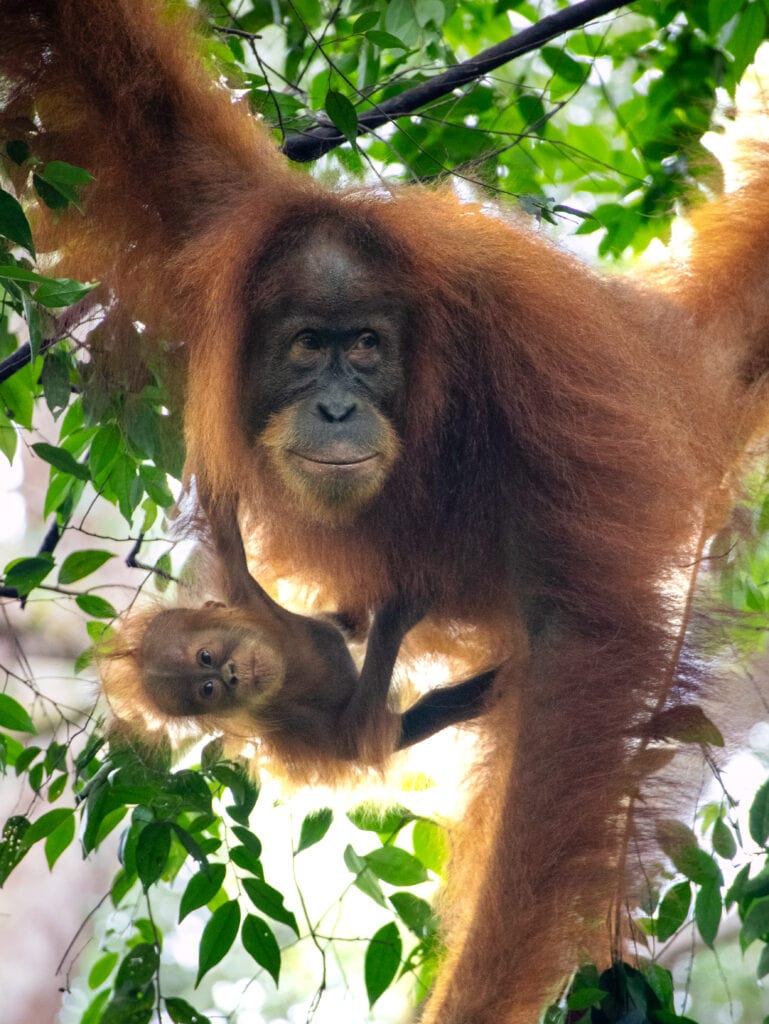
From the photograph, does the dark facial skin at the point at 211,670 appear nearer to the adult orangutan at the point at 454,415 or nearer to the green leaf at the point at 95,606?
the green leaf at the point at 95,606

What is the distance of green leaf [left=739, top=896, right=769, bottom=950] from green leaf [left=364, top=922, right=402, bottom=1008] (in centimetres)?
84

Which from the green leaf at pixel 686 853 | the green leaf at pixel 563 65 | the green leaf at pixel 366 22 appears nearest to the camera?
the green leaf at pixel 686 853

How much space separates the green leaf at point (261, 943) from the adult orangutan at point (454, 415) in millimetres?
373

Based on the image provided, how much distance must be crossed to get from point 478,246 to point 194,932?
431 cm

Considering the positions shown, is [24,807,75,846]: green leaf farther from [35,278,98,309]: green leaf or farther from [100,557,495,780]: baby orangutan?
[35,278,98,309]: green leaf

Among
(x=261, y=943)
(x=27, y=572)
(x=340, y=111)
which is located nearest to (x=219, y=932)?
(x=261, y=943)

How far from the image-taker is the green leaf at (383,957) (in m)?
2.45

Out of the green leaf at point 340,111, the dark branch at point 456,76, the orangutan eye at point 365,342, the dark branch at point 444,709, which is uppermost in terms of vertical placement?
the dark branch at point 456,76

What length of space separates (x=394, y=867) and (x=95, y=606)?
85cm

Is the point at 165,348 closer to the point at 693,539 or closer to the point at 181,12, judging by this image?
the point at 181,12

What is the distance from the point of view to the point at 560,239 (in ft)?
8.86

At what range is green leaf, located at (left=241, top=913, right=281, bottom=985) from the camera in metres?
2.27

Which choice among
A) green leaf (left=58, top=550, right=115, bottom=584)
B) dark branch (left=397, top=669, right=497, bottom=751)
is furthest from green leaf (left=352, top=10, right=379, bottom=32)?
dark branch (left=397, top=669, right=497, bottom=751)

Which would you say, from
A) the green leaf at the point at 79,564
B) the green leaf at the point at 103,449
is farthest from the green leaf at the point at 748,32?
the green leaf at the point at 79,564
